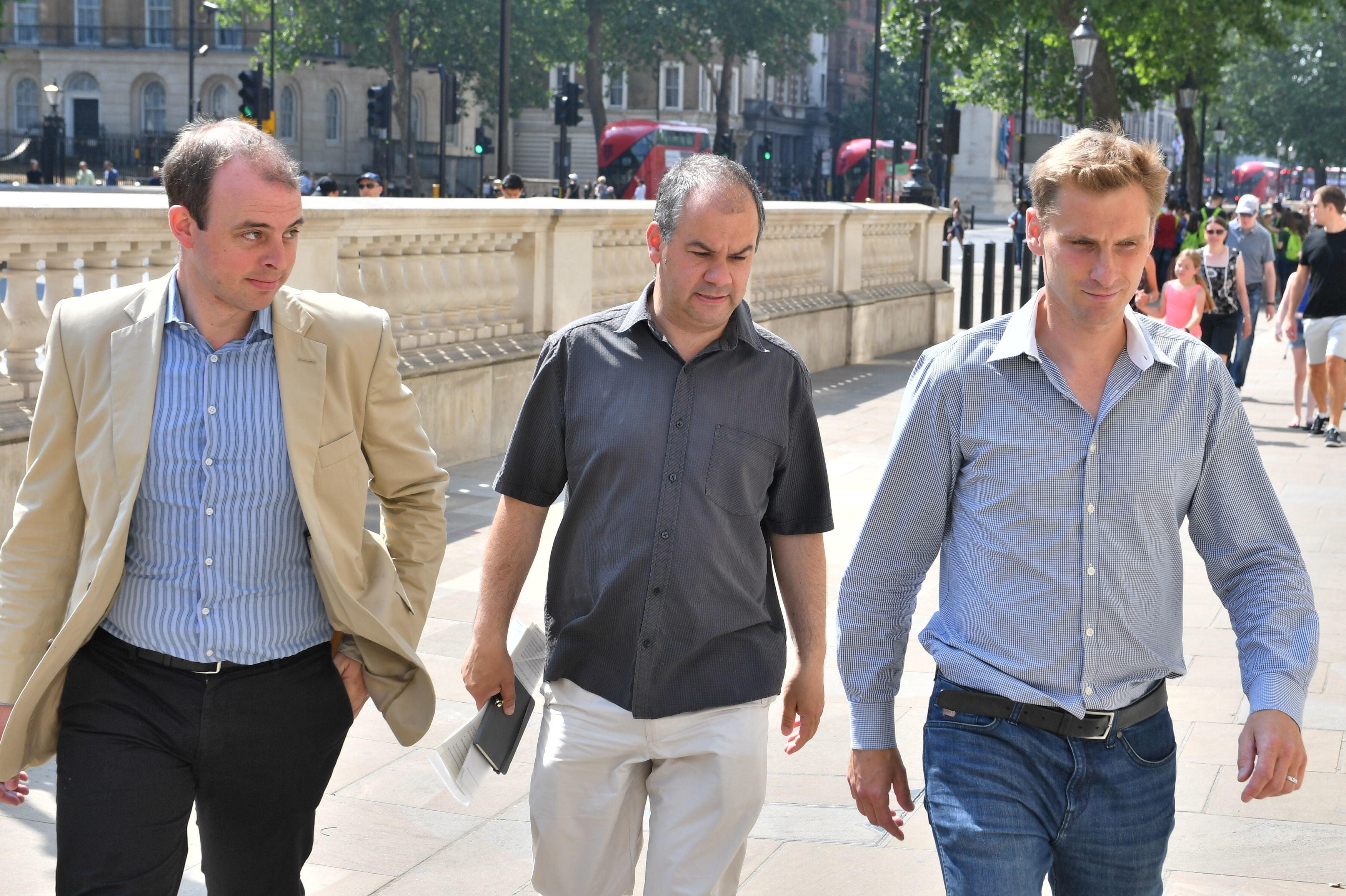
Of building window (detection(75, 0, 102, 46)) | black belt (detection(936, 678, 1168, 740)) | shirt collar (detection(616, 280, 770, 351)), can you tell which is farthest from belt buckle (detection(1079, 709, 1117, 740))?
building window (detection(75, 0, 102, 46))

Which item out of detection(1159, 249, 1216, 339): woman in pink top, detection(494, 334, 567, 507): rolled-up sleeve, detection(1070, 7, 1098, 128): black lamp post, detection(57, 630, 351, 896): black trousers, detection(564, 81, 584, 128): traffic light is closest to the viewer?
detection(57, 630, 351, 896): black trousers

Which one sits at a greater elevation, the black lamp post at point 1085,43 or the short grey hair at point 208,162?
the black lamp post at point 1085,43

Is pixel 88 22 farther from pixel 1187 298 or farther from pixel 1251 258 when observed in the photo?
pixel 1187 298

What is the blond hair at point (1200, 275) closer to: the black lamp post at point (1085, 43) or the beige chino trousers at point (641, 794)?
the beige chino trousers at point (641, 794)

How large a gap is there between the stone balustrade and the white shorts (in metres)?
4.19

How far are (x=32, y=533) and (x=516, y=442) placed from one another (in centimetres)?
85

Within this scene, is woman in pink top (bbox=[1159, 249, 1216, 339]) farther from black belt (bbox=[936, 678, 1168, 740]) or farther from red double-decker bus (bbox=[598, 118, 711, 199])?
red double-decker bus (bbox=[598, 118, 711, 199])

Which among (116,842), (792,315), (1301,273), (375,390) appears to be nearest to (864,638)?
(375,390)

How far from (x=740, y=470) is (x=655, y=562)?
228mm

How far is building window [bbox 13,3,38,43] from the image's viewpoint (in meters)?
72.9

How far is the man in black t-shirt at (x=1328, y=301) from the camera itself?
11.7 metres

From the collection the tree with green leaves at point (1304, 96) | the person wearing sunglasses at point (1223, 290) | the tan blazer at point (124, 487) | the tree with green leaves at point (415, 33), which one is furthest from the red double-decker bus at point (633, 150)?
the tan blazer at point (124, 487)

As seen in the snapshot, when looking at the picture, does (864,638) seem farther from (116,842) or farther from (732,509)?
(116,842)

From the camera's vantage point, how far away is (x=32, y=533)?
2.78 m
